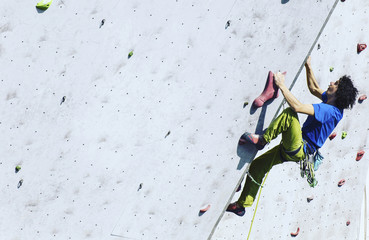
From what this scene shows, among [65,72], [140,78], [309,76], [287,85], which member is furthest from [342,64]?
[65,72]

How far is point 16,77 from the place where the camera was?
5047 mm

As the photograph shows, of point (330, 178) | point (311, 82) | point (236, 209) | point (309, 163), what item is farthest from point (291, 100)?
point (330, 178)

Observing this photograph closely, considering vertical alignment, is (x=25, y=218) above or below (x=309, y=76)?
below

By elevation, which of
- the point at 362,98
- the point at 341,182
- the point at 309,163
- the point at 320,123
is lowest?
the point at 341,182

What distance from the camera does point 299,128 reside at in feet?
17.5

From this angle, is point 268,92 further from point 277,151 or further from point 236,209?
point 236,209

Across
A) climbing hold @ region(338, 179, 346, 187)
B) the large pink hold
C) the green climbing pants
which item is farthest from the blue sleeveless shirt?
climbing hold @ region(338, 179, 346, 187)

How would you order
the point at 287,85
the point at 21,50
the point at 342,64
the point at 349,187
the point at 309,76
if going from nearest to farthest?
the point at 21,50 < the point at 287,85 < the point at 309,76 < the point at 342,64 < the point at 349,187

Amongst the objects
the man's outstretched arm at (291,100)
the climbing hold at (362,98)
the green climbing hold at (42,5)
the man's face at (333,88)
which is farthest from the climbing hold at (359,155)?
the green climbing hold at (42,5)

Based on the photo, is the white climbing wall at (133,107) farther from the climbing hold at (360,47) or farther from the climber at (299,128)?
the climbing hold at (360,47)

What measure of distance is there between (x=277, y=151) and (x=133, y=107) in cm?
110

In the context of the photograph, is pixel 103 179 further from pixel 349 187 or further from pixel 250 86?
pixel 349 187

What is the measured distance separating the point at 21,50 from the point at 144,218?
1425 millimetres

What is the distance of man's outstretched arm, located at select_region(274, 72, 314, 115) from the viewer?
520 cm
